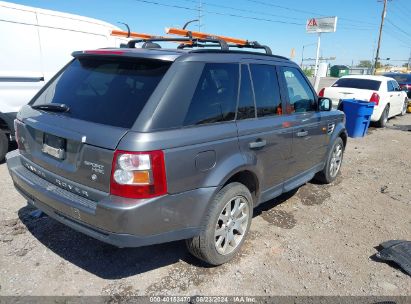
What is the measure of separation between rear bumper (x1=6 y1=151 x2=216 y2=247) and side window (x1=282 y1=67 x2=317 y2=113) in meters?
1.86

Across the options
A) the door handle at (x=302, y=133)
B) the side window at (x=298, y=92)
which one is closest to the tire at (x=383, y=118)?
the side window at (x=298, y=92)

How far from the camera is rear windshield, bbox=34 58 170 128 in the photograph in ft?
8.33

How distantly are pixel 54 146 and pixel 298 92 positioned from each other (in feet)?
9.59

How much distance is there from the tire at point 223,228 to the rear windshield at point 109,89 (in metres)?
1.05

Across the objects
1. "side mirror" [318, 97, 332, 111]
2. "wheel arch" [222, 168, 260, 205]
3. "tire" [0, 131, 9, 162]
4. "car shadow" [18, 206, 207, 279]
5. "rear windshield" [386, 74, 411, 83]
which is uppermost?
"side mirror" [318, 97, 332, 111]

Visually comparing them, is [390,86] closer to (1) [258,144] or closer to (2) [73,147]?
(1) [258,144]

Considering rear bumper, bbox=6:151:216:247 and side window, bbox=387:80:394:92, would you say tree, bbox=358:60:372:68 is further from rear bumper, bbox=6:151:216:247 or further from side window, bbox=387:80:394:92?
rear bumper, bbox=6:151:216:247

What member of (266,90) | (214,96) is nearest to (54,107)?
(214,96)

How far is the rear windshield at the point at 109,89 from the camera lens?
2.54 m

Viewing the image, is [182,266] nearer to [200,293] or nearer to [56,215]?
[200,293]

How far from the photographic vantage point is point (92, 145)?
245cm

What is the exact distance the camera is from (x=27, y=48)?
5.82 meters

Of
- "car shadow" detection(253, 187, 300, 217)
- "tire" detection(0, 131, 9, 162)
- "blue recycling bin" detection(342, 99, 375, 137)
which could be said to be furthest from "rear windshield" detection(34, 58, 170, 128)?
"blue recycling bin" detection(342, 99, 375, 137)

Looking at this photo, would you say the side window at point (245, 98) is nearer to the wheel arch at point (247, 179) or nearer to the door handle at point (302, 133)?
the wheel arch at point (247, 179)
